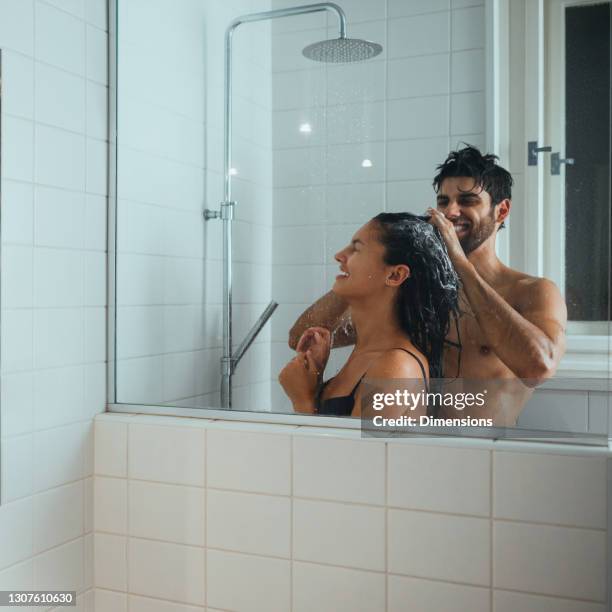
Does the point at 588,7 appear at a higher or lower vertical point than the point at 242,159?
higher

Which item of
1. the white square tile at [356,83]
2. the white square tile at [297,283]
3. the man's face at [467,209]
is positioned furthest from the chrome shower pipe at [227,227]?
the man's face at [467,209]

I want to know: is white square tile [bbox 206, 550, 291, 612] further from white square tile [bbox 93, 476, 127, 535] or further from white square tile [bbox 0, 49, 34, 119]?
white square tile [bbox 0, 49, 34, 119]

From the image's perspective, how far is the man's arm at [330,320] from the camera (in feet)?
3.93

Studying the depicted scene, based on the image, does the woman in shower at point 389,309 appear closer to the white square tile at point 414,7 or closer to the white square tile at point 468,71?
the white square tile at point 468,71

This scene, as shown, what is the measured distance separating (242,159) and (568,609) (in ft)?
3.11

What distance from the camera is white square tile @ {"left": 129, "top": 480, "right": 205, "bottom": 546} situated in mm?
1288

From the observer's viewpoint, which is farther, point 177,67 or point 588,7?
point 177,67

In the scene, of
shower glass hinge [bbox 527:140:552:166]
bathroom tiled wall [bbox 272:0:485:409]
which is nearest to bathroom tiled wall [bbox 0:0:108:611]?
bathroom tiled wall [bbox 272:0:485:409]

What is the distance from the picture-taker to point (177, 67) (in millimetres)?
1372

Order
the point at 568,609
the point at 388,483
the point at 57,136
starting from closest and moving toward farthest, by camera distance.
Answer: the point at 568,609 < the point at 388,483 < the point at 57,136

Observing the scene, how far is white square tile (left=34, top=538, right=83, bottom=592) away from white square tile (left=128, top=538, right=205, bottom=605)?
0.33 feet

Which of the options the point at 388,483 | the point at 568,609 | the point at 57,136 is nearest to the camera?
the point at 568,609

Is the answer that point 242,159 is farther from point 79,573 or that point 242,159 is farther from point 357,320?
point 79,573

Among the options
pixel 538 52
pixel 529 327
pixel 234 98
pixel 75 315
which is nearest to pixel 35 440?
pixel 75 315
